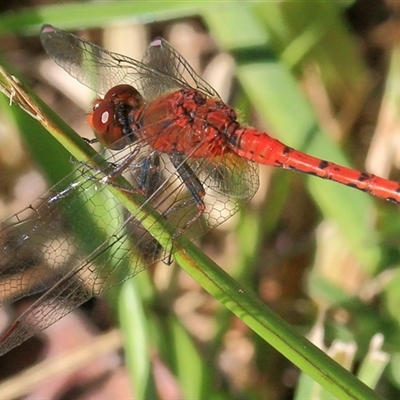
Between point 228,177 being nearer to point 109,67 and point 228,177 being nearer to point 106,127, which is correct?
point 106,127

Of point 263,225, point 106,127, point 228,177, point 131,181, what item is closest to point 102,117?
point 106,127

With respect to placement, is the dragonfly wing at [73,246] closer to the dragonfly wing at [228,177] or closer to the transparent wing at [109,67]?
the dragonfly wing at [228,177]

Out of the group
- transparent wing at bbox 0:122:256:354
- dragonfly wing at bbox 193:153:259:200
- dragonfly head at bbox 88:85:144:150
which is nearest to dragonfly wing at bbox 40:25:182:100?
dragonfly head at bbox 88:85:144:150

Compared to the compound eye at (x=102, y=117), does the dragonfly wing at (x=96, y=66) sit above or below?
above

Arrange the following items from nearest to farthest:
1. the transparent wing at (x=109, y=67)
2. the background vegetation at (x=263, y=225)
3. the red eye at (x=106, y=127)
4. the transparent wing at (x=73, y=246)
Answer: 1. the transparent wing at (x=73, y=246)
2. the background vegetation at (x=263, y=225)
3. the red eye at (x=106, y=127)
4. the transparent wing at (x=109, y=67)

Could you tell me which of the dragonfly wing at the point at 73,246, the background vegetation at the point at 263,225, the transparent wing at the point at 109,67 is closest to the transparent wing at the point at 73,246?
the dragonfly wing at the point at 73,246

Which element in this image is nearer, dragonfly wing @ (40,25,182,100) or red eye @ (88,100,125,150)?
red eye @ (88,100,125,150)

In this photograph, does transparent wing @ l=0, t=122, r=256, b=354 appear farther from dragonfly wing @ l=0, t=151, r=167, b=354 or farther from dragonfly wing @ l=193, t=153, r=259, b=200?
dragonfly wing @ l=193, t=153, r=259, b=200
